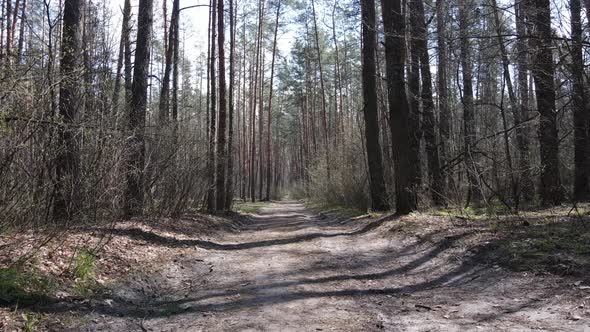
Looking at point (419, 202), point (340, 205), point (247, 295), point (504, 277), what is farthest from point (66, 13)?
point (340, 205)

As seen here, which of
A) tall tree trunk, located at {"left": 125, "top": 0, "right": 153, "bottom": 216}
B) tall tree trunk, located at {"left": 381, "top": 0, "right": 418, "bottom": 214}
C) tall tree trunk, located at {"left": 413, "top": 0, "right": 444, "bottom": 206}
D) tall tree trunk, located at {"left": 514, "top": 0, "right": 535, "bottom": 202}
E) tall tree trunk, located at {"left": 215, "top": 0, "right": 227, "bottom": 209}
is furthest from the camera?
tall tree trunk, located at {"left": 215, "top": 0, "right": 227, "bottom": 209}

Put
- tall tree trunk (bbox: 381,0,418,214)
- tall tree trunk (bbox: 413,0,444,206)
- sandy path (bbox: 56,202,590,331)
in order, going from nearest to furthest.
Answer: sandy path (bbox: 56,202,590,331), tall tree trunk (bbox: 381,0,418,214), tall tree trunk (bbox: 413,0,444,206)

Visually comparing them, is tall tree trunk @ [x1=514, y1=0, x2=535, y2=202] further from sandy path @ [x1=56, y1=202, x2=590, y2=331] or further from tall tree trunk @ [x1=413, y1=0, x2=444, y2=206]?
sandy path @ [x1=56, y1=202, x2=590, y2=331]

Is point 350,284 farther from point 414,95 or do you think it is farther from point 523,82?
point 523,82

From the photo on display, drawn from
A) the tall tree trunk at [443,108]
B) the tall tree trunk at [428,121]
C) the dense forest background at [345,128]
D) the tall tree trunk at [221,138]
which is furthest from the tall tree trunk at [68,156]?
the tall tree trunk at [428,121]

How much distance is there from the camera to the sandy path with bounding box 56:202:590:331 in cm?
417

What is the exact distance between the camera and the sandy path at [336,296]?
13.7ft

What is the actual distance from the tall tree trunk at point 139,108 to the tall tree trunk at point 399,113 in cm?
635

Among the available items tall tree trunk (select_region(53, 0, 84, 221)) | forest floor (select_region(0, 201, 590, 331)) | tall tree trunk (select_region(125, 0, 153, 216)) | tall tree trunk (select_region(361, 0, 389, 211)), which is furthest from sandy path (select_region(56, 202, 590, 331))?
tall tree trunk (select_region(361, 0, 389, 211))

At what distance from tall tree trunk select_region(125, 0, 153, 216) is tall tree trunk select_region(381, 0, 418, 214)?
6.35m

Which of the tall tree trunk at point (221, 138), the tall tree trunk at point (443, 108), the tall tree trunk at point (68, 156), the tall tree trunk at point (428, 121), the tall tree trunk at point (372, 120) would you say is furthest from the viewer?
the tall tree trunk at point (221, 138)

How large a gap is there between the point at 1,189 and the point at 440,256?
620 centimetres

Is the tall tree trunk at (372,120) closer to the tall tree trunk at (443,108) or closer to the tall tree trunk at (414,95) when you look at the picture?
the tall tree trunk at (414,95)

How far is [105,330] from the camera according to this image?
4.12 meters
